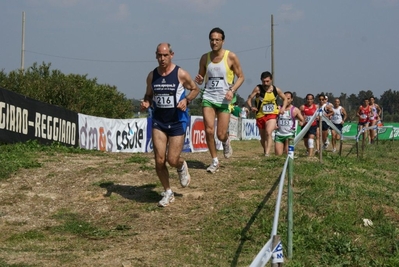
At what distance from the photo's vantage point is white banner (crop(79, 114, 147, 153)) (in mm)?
18859

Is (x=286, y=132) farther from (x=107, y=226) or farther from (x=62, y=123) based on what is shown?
(x=107, y=226)

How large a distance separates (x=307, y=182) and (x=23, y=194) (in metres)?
3.95

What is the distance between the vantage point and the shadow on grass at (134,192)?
878 cm

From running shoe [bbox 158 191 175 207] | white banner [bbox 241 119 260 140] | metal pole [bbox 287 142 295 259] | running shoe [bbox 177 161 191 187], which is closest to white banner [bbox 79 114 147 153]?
running shoe [bbox 177 161 191 187]

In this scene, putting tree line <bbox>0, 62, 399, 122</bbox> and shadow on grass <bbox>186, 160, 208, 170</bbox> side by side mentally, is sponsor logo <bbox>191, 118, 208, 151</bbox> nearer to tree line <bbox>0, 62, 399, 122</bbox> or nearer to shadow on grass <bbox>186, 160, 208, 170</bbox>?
tree line <bbox>0, 62, 399, 122</bbox>

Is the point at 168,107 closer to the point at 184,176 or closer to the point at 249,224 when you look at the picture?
the point at 184,176

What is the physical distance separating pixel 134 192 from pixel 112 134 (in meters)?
11.8

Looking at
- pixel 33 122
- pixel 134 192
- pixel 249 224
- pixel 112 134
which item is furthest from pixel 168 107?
pixel 112 134

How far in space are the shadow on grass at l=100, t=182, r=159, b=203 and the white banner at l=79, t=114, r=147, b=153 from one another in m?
9.22

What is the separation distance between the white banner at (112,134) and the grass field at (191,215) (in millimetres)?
7791

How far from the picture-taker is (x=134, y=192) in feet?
29.7

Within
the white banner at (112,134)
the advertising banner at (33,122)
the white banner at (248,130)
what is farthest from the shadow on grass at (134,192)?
the white banner at (248,130)

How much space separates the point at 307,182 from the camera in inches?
347

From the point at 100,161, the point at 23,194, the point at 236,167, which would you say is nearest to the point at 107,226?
the point at 23,194
